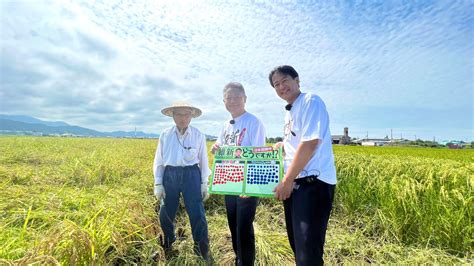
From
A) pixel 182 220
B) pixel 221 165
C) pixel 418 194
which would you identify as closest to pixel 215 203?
pixel 182 220

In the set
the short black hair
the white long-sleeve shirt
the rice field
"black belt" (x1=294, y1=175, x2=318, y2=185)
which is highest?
the short black hair

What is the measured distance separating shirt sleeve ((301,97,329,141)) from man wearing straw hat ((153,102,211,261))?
1548 mm

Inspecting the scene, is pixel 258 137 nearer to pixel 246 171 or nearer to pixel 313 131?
pixel 246 171

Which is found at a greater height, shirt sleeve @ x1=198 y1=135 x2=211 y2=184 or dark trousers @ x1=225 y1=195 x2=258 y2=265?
shirt sleeve @ x1=198 y1=135 x2=211 y2=184

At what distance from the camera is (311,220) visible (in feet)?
5.88

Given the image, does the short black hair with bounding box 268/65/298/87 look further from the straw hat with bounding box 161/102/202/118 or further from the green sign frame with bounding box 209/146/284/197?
the straw hat with bounding box 161/102/202/118

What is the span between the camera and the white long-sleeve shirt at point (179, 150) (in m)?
2.95

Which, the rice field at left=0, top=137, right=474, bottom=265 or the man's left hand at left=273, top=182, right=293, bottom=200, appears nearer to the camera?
the man's left hand at left=273, top=182, right=293, bottom=200

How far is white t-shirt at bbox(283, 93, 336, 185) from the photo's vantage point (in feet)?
5.80

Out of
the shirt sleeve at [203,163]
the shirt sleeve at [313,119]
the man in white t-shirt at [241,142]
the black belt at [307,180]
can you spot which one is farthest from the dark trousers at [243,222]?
the shirt sleeve at [313,119]

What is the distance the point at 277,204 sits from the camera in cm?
524

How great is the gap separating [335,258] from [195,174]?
6.95 ft

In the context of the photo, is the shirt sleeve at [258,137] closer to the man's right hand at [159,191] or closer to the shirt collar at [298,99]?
the shirt collar at [298,99]

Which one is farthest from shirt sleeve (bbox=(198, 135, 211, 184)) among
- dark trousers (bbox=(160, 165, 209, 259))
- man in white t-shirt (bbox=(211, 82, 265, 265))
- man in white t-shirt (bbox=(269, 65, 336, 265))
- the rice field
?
man in white t-shirt (bbox=(269, 65, 336, 265))
